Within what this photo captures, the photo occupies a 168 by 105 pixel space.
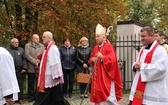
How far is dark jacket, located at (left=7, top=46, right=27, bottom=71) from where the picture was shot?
34.0 feet

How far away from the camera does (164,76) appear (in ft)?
19.1

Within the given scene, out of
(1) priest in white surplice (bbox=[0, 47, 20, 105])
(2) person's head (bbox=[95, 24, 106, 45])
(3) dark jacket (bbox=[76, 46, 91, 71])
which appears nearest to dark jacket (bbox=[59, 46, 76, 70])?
(3) dark jacket (bbox=[76, 46, 91, 71])

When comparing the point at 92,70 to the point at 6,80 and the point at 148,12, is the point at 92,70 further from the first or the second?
the point at 148,12

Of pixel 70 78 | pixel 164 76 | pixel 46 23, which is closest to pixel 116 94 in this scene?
pixel 164 76

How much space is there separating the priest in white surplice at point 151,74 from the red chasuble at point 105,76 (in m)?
2.02

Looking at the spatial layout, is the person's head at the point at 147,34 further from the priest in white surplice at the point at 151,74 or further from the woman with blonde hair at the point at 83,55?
the woman with blonde hair at the point at 83,55

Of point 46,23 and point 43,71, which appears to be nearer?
point 43,71

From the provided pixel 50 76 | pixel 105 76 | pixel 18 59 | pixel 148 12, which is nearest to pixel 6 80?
pixel 105 76

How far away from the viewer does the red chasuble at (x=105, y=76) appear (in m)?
8.00

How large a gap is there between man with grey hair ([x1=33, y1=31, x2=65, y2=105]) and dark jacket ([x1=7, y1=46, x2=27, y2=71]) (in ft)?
5.88

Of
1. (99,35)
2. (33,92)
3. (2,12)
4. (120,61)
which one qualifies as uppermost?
(2,12)

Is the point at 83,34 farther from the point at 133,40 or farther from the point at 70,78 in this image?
the point at 70,78

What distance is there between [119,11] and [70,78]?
7715mm

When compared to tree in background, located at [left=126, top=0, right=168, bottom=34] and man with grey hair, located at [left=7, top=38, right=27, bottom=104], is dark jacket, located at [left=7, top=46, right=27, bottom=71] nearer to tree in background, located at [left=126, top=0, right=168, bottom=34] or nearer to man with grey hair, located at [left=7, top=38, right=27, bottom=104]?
man with grey hair, located at [left=7, top=38, right=27, bottom=104]
